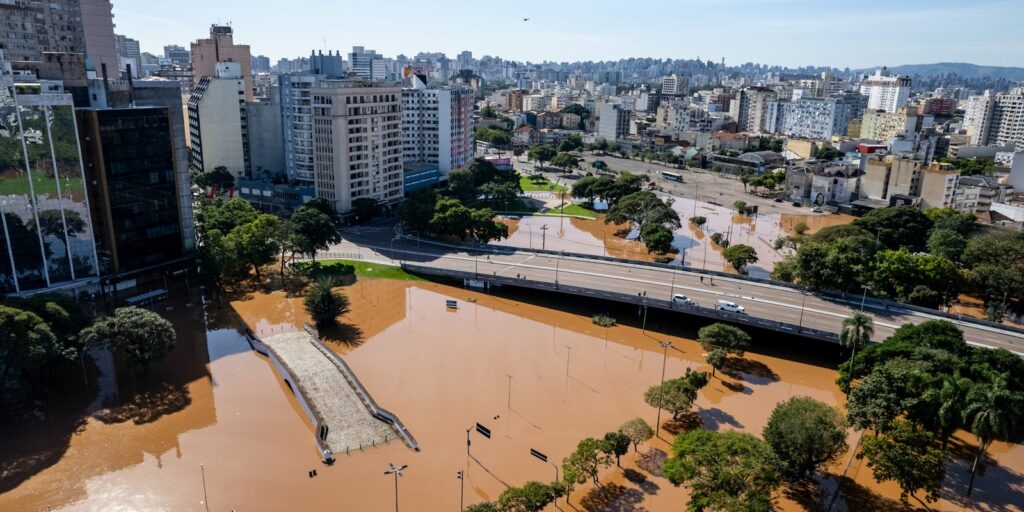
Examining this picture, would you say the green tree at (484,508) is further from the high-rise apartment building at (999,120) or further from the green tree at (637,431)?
the high-rise apartment building at (999,120)

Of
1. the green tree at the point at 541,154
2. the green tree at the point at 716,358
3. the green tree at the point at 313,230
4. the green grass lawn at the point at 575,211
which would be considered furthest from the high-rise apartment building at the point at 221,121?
the green tree at the point at 716,358

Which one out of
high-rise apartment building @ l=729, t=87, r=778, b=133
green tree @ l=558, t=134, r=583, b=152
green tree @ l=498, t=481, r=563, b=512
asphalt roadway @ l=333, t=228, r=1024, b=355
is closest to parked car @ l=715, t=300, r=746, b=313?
asphalt roadway @ l=333, t=228, r=1024, b=355

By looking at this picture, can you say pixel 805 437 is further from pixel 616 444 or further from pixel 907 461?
pixel 616 444

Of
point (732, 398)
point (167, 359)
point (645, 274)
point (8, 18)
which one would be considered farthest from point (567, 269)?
point (8, 18)

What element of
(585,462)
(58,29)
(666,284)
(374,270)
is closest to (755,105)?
(666,284)

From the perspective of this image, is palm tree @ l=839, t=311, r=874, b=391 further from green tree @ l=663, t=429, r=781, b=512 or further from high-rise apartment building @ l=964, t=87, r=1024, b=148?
high-rise apartment building @ l=964, t=87, r=1024, b=148
